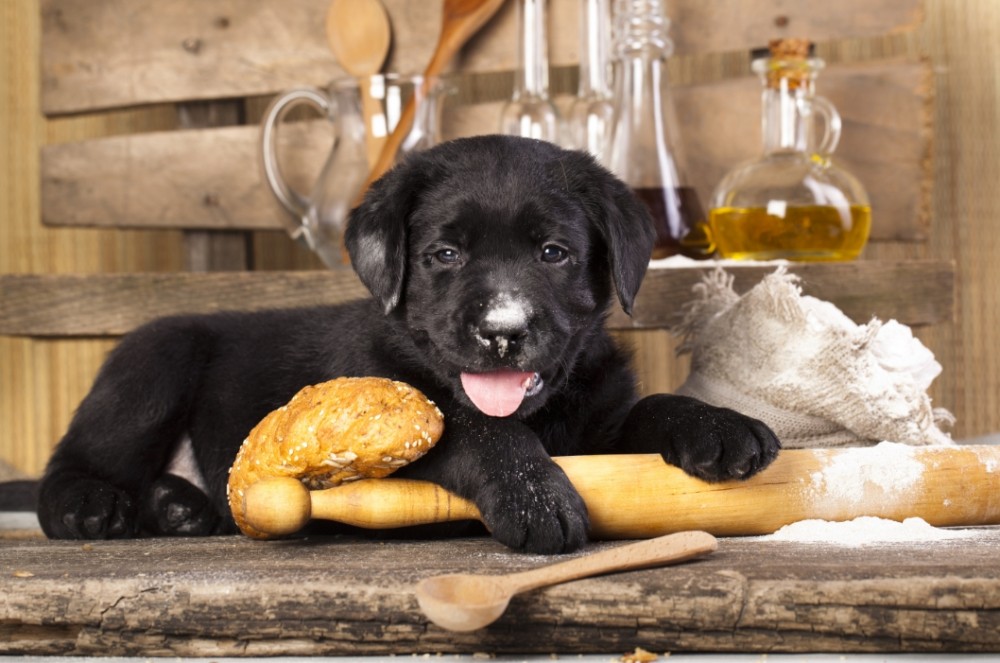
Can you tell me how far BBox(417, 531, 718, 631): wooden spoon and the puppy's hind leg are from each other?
3.04 feet

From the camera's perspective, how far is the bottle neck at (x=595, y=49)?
10.00 feet

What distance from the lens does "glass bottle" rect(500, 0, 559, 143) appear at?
2973 mm

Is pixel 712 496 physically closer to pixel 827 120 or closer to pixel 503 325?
pixel 503 325

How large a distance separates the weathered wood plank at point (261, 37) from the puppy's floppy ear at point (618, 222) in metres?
1.49

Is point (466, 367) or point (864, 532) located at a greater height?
point (466, 367)

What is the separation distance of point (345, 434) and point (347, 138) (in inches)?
60.2

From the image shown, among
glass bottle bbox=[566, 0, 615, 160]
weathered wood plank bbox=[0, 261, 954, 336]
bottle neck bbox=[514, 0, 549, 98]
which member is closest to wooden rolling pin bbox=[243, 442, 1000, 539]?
weathered wood plank bbox=[0, 261, 954, 336]

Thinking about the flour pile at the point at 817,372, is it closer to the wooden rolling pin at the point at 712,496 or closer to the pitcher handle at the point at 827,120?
the wooden rolling pin at the point at 712,496

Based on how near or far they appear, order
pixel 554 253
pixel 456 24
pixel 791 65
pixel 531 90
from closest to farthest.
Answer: pixel 554 253
pixel 791 65
pixel 531 90
pixel 456 24

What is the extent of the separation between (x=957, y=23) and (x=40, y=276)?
8.77 ft

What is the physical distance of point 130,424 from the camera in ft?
7.38

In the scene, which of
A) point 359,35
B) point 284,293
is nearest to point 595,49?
point 359,35

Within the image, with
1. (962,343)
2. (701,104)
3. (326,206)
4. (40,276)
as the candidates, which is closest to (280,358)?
(326,206)

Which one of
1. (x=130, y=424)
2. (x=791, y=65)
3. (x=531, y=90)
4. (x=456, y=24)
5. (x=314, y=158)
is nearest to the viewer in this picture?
(x=130, y=424)
